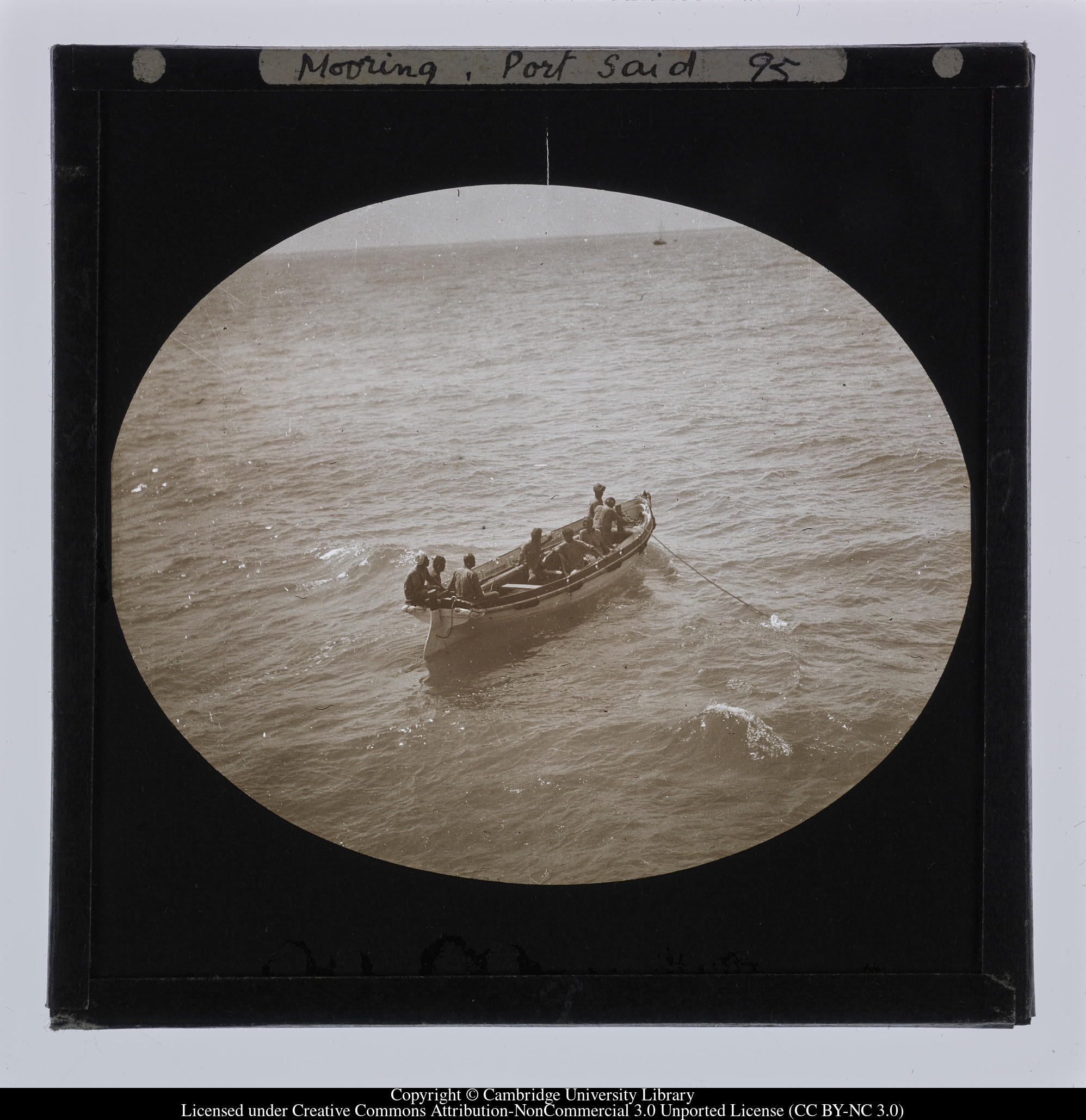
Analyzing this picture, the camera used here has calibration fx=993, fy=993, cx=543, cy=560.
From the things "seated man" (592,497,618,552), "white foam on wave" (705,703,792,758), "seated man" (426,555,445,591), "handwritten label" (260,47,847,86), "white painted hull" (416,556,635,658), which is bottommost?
"white foam on wave" (705,703,792,758)

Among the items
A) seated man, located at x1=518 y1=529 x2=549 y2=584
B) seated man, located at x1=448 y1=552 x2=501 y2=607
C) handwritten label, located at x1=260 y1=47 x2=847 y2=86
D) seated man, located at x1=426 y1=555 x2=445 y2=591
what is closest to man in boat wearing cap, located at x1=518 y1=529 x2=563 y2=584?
seated man, located at x1=518 y1=529 x2=549 y2=584

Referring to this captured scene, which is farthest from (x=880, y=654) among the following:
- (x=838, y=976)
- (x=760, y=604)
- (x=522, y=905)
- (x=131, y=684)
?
(x=131, y=684)

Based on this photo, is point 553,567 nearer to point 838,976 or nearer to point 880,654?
point 880,654

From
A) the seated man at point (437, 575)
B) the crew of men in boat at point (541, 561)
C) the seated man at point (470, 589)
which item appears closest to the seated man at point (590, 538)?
the crew of men in boat at point (541, 561)

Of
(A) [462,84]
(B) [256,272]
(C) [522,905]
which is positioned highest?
(A) [462,84]

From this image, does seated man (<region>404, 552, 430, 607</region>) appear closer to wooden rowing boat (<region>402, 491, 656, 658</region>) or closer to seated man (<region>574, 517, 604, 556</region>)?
wooden rowing boat (<region>402, 491, 656, 658</region>)

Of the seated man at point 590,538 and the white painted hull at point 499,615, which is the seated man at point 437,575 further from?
the seated man at point 590,538
